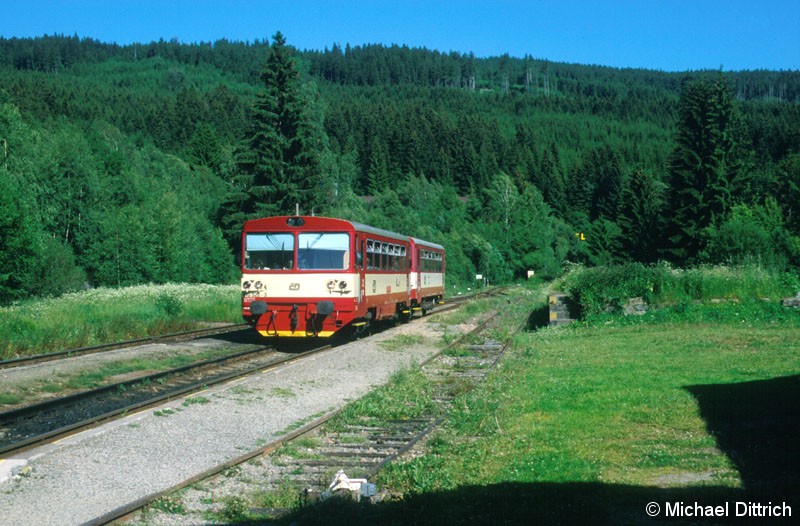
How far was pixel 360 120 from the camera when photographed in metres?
134

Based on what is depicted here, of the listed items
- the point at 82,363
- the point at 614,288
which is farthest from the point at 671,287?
the point at 82,363

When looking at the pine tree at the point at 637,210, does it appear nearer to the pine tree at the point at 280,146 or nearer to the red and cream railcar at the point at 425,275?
the pine tree at the point at 280,146

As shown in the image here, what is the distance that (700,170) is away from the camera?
47.6 meters

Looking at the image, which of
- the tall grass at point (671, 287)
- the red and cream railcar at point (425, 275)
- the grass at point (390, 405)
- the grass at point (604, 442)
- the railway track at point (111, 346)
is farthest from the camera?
the red and cream railcar at point (425, 275)

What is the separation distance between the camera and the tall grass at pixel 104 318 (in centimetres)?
1791

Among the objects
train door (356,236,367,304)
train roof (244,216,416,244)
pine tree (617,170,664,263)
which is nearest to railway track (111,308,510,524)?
train door (356,236,367,304)

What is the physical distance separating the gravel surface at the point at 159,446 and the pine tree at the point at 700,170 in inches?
1475

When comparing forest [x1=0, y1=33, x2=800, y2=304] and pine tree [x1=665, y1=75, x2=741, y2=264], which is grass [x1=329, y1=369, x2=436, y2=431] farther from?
pine tree [x1=665, y1=75, x2=741, y2=264]

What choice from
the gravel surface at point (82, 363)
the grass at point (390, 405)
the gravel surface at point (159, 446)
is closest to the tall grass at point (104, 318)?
the gravel surface at point (82, 363)

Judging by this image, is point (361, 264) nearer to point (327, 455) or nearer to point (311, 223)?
point (311, 223)

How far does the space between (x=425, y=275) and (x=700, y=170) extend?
25.7 meters

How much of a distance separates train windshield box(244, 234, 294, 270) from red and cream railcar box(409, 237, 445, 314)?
8.67 metres

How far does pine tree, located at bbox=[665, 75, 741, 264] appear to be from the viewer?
153ft

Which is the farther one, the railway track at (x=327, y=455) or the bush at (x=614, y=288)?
the bush at (x=614, y=288)
